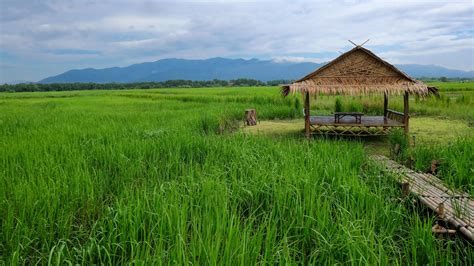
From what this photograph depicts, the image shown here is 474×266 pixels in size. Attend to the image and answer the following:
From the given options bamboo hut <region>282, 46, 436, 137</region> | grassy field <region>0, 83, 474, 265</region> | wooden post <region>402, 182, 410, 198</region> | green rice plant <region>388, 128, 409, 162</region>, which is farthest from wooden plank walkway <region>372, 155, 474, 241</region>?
bamboo hut <region>282, 46, 436, 137</region>

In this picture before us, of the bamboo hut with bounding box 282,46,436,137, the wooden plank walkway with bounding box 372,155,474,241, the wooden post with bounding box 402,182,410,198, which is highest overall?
the bamboo hut with bounding box 282,46,436,137

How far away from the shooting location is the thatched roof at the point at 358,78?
9000 millimetres

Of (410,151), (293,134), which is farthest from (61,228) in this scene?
(293,134)

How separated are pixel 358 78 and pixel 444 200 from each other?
224 inches

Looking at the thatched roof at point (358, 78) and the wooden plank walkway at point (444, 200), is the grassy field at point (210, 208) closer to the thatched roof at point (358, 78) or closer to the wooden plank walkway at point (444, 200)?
the wooden plank walkway at point (444, 200)

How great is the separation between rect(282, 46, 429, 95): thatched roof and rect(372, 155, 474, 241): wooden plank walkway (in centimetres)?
416

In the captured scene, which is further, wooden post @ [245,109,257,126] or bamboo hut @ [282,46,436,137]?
wooden post @ [245,109,257,126]

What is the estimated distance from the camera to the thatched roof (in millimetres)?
9000

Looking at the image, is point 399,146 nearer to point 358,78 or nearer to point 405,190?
point 358,78

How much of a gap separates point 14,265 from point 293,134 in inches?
334

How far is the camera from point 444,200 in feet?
12.9

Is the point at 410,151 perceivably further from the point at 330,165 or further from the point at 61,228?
the point at 61,228

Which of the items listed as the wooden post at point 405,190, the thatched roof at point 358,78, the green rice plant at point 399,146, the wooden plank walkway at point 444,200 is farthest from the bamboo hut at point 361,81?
the wooden post at point 405,190

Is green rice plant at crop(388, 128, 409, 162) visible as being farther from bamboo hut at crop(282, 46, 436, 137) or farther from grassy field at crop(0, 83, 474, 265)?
bamboo hut at crop(282, 46, 436, 137)
